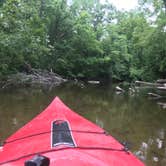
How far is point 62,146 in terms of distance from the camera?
387 centimetres

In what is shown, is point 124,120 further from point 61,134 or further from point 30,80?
point 30,80

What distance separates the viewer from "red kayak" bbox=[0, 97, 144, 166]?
11.1 ft

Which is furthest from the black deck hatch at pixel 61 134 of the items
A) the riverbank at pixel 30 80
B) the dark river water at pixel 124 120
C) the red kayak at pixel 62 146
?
the riverbank at pixel 30 80

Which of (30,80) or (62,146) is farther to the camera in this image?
(30,80)

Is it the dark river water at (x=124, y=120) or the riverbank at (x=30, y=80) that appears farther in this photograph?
the riverbank at (x=30, y=80)

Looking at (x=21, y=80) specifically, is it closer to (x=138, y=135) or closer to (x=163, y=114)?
(x=163, y=114)

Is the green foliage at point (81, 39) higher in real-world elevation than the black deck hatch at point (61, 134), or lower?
higher

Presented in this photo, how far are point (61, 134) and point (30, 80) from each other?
18.2 m

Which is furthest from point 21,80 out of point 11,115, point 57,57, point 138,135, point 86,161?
point 86,161

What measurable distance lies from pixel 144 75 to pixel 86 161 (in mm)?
25290

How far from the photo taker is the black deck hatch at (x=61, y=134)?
4.11 meters

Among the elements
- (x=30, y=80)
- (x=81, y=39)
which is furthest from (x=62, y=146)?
(x=81, y=39)

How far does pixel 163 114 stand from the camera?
1221cm

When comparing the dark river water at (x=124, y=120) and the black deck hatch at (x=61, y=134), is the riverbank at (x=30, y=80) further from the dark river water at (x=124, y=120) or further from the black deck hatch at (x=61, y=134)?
the black deck hatch at (x=61, y=134)
